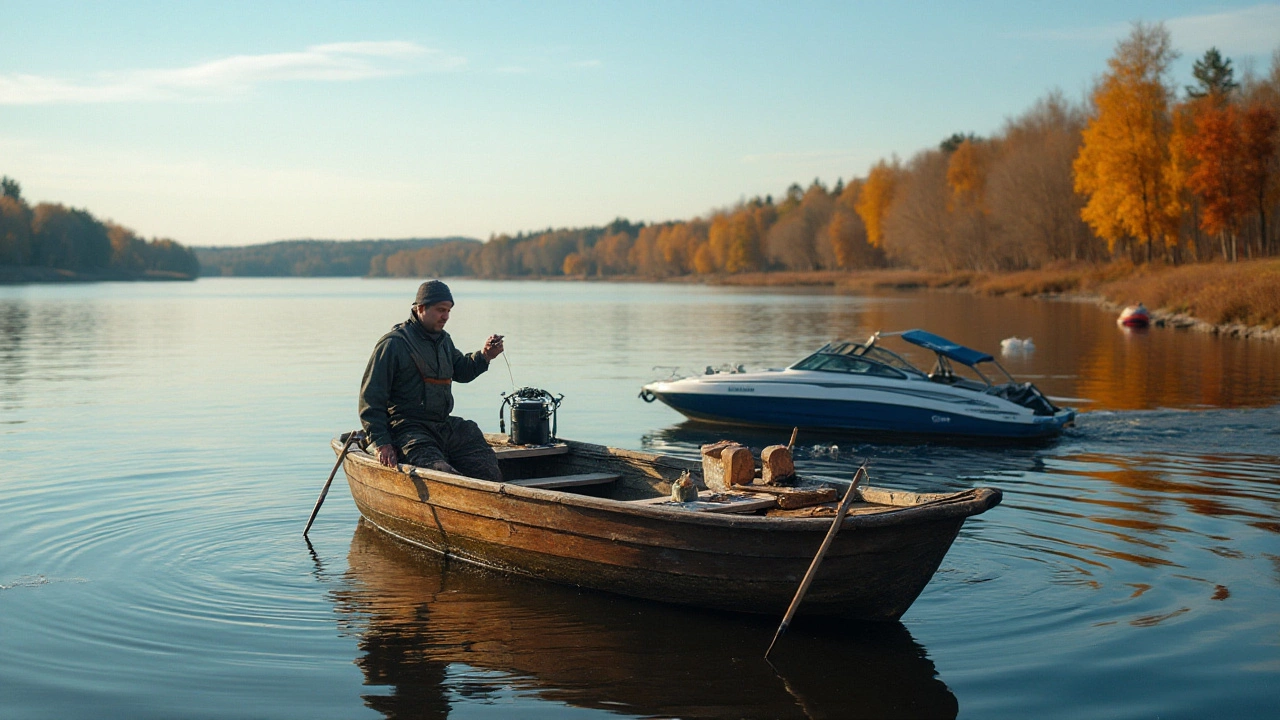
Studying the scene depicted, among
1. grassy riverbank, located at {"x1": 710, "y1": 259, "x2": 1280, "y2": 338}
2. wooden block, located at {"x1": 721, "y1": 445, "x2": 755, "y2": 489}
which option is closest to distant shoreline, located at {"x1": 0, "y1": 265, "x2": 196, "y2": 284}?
grassy riverbank, located at {"x1": 710, "y1": 259, "x2": 1280, "y2": 338}

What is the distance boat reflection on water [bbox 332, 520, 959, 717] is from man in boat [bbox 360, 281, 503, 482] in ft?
4.13

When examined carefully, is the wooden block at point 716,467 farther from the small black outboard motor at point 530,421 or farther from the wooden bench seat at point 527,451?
the small black outboard motor at point 530,421

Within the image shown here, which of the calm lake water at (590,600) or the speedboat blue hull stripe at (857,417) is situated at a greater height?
the speedboat blue hull stripe at (857,417)

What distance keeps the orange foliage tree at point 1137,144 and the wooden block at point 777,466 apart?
52688mm

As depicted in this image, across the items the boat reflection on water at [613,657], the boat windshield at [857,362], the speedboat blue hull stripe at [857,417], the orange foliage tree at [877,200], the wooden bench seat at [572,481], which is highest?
the orange foliage tree at [877,200]

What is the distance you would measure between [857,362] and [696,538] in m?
9.41

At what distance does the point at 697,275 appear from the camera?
160375 millimetres

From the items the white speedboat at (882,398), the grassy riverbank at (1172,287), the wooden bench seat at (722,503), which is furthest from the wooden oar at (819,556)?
the grassy riverbank at (1172,287)

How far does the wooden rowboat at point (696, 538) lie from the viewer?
24.2 feet

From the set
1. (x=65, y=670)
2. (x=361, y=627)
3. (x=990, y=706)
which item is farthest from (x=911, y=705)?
(x=65, y=670)

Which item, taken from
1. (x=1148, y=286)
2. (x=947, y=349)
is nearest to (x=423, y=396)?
(x=947, y=349)

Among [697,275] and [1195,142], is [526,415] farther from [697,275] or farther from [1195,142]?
[697,275]

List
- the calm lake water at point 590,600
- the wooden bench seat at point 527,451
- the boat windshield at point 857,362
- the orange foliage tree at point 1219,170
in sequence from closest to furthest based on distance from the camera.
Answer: the calm lake water at point 590,600 < the wooden bench seat at point 527,451 < the boat windshield at point 857,362 < the orange foliage tree at point 1219,170

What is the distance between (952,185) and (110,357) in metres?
74.9
